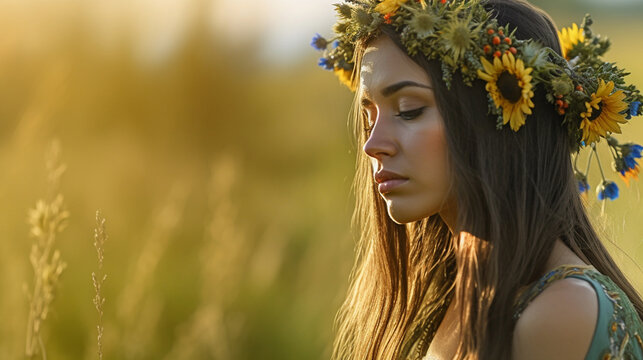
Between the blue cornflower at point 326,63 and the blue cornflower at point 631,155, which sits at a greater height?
the blue cornflower at point 326,63

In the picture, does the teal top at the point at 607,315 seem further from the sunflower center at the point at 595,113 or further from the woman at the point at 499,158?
the sunflower center at the point at 595,113

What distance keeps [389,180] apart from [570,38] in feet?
2.58

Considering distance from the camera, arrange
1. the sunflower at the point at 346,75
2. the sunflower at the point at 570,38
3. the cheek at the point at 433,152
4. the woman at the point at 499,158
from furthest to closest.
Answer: the sunflower at the point at 346,75 → the sunflower at the point at 570,38 → the cheek at the point at 433,152 → the woman at the point at 499,158

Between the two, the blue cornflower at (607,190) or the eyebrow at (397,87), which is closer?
the eyebrow at (397,87)

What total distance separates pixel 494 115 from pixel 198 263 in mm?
1779

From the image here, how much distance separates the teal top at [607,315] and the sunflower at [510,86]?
373mm

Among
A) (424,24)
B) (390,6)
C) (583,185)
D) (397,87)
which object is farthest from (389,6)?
(583,185)

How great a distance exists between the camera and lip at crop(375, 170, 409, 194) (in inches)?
83.1

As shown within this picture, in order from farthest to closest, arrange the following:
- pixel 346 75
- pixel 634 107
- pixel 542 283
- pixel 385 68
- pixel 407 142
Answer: pixel 346 75 → pixel 634 107 → pixel 385 68 → pixel 407 142 → pixel 542 283

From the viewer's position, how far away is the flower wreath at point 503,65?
2123 mm

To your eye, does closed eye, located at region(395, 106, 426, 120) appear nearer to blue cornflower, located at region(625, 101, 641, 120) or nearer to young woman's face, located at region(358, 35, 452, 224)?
young woman's face, located at region(358, 35, 452, 224)

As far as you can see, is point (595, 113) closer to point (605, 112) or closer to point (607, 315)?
point (605, 112)

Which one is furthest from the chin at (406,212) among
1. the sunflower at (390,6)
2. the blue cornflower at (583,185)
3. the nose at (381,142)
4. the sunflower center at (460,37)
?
the blue cornflower at (583,185)

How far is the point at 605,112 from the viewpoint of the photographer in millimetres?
2271
